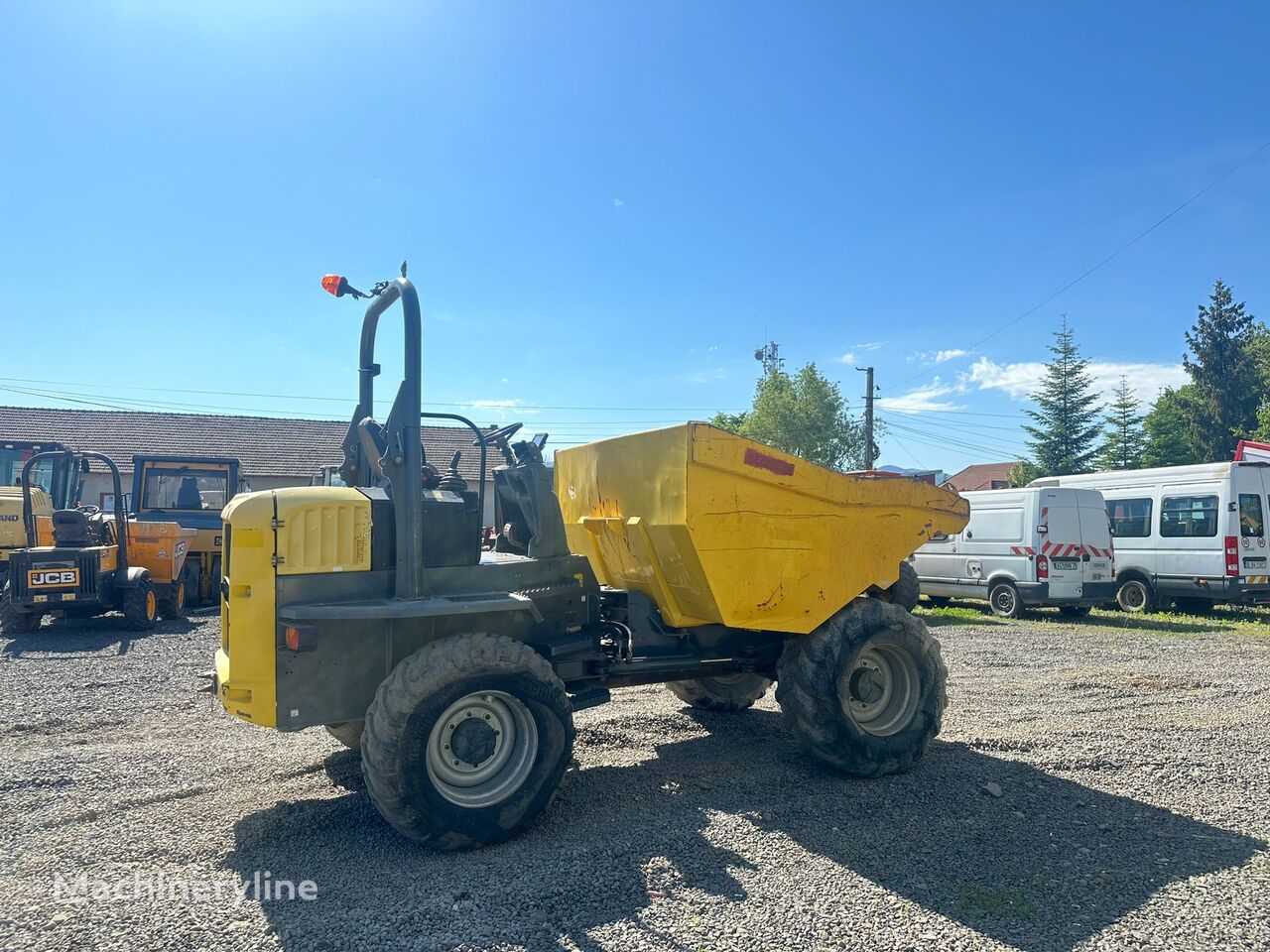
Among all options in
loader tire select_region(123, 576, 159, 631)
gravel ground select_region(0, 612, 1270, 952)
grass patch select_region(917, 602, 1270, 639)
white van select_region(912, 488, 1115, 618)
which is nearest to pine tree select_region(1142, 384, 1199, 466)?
grass patch select_region(917, 602, 1270, 639)

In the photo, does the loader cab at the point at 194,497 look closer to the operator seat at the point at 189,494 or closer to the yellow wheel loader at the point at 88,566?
the operator seat at the point at 189,494

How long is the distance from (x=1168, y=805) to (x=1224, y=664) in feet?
20.7

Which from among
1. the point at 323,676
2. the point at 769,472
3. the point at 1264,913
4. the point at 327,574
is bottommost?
the point at 1264,913

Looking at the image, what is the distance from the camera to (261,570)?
4.39 m

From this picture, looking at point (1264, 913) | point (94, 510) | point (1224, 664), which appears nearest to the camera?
point (1264, 913)

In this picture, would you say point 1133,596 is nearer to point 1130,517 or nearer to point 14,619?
point 1130,517

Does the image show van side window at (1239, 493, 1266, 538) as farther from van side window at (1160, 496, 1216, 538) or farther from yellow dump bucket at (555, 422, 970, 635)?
yellow dump bucket at (555, 422, 970, 635)

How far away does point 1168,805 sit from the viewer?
206 inches

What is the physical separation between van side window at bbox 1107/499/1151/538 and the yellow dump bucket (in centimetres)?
1181

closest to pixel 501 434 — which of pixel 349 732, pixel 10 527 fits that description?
pixel 349 732

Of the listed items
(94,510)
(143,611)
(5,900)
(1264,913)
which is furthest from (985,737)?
(94,510)

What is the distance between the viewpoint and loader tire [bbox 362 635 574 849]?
Result: 4.27 metres

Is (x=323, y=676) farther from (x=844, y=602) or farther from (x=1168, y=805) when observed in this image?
(x=1168, y=805)

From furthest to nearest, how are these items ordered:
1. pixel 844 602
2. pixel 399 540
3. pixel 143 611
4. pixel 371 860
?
1. pixel 143 611
2. pixel 844 602
3. pixel 399 540
4. pixel 371 860
